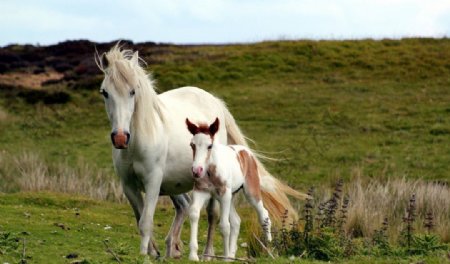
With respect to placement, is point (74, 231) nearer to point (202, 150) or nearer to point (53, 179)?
point (202, 150)

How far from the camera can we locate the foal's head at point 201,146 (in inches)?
368

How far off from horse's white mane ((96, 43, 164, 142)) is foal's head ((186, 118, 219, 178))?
859mm

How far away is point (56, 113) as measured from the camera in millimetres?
34594

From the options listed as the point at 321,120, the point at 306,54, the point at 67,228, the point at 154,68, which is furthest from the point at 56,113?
the point at 67,228

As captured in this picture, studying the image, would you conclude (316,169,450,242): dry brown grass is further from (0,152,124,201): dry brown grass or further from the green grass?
(0,152,124,201): dry brown grass

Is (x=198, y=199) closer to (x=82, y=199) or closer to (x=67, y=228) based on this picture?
(x=67, y=228)

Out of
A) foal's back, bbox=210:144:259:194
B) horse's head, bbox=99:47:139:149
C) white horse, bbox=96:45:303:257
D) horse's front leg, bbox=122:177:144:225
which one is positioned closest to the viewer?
horse's head, bbox=99:47:139:149

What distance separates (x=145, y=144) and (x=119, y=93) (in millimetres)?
732

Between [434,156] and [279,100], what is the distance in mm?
9975

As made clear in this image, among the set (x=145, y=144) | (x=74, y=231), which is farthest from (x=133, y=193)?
(x=74, y=231)

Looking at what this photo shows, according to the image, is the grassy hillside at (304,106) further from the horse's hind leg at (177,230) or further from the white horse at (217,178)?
the white horse at (217,178)

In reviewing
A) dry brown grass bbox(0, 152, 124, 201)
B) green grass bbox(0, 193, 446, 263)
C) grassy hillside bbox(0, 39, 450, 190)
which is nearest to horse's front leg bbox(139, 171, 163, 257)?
green grass bbox(0, 193, 446, 263)

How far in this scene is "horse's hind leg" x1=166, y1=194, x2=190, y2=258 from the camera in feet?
36.6

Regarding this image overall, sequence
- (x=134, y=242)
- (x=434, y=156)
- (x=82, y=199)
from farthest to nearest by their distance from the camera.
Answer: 1. (x=434, y=156)
2. (x=82, y=199)
3. (x=134, y=242)
